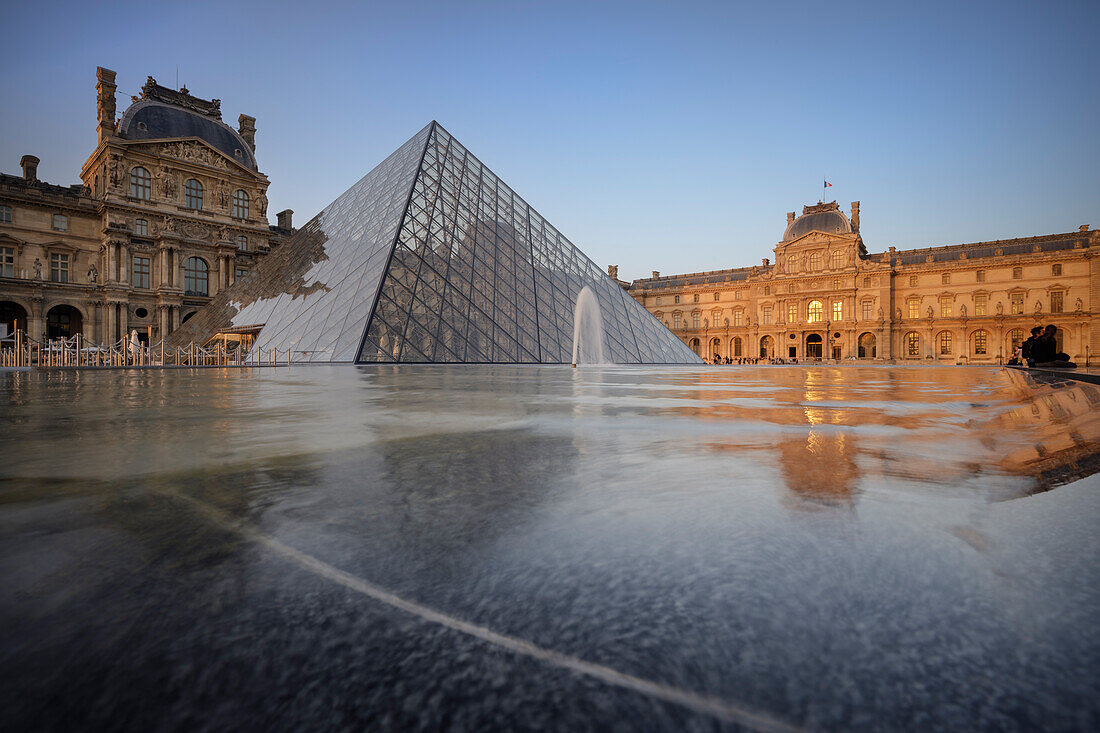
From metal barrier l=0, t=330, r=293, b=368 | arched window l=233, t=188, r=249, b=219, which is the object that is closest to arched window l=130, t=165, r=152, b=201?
arched window l=233, t=188, r=249, b=219

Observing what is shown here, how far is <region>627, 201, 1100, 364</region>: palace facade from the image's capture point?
41.8m

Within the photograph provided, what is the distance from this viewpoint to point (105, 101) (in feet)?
116

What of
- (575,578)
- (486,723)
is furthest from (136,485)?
(486,723)

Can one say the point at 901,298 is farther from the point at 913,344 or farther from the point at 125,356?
the point at 125,356

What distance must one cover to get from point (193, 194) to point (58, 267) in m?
8.76

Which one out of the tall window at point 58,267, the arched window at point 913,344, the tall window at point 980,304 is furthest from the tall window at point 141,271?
the tall window at point 980,304

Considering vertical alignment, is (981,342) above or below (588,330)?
above

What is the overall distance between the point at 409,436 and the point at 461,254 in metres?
17.3

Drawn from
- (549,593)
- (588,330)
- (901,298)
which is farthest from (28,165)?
(901,298)

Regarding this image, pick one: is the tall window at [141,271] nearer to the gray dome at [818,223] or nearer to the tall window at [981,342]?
the gray dome at [818,223]

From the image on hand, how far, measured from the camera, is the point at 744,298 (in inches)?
2154

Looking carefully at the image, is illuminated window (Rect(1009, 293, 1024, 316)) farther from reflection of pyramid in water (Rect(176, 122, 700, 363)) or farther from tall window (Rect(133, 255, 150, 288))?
tall window (Rect(133, 255, 150, 288))

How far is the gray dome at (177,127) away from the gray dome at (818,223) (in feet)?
156

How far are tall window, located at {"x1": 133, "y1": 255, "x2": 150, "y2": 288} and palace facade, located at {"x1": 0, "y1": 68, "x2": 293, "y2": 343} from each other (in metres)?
0.06
